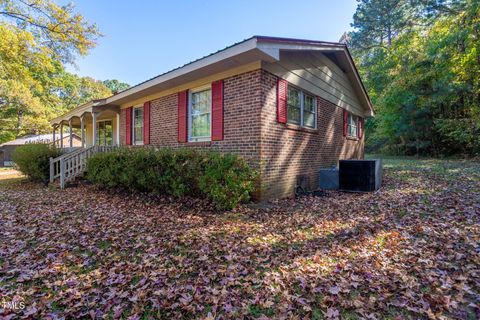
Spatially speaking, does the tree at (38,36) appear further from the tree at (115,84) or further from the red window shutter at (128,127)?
the tree at (115,84)

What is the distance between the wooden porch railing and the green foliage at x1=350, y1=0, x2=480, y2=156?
1879 cm

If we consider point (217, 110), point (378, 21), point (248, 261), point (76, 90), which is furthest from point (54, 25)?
point (76, 90)

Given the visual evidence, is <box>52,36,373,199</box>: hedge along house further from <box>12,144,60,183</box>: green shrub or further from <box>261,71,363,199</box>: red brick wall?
<box>12,144,60,183</box>: green shrub

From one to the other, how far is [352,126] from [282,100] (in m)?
7.11

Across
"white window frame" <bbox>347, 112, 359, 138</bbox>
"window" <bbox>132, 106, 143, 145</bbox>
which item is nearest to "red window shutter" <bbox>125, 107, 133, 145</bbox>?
"window" <bbox>132, 106, 143, 145</bbox>

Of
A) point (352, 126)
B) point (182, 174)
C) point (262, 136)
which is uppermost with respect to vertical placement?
point (352, 126)

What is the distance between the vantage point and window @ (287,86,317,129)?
7.38 m

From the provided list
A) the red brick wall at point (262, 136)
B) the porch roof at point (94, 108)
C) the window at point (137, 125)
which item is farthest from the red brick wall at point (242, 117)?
the porch roof at point (94, 108)

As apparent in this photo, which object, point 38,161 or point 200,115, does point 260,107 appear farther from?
point 38,161

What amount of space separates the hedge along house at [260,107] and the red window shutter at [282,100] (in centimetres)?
3

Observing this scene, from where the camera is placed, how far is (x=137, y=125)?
1034 centimetres

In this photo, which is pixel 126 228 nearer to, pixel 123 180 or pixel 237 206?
pixel 237 206

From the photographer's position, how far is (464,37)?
46.0 ft

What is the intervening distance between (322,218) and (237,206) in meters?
1.84
